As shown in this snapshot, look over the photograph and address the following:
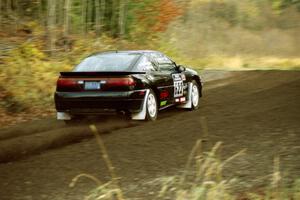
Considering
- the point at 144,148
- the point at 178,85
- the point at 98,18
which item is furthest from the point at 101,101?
the point at 98,18

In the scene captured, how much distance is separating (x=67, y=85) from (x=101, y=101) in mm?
722

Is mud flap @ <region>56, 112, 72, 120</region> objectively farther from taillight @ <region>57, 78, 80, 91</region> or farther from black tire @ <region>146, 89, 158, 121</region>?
black tire @ <region>146, 89, 158, 121</region>

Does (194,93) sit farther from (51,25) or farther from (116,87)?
(51,25)

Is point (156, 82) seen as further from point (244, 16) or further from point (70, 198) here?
point (244, 16)

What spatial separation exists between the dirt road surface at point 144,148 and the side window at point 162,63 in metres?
0.98

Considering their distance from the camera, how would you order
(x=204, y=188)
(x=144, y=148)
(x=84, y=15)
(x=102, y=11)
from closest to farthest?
(x=204, y=188), (x=144, y=148), (x=84, y=15), (x=102, y=11)

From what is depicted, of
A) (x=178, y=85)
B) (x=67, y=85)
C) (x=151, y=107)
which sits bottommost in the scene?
(x=151, y=107)

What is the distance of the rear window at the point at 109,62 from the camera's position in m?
10.3

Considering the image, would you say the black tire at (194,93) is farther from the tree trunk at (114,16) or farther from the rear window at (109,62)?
the tree trunk at (114,16)

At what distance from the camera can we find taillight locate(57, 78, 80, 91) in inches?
396

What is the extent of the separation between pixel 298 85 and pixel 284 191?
12371 mm

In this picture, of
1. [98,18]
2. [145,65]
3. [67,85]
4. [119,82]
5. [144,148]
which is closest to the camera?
[144,148]

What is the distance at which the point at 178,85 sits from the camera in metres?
11.7

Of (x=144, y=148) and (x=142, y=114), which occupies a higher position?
(x=144, y=148)
